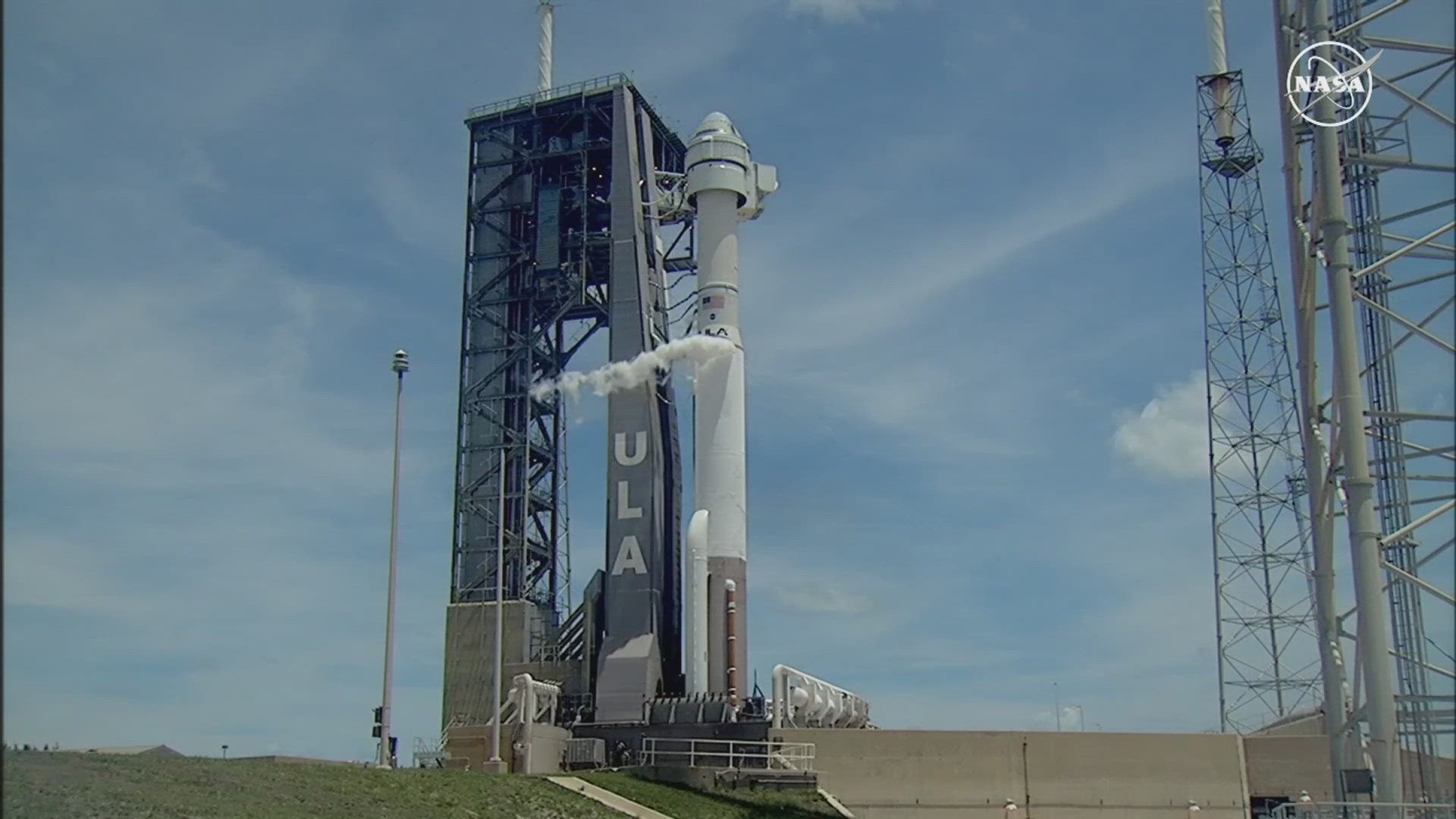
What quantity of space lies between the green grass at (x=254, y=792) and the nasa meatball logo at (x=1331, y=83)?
23490 mm

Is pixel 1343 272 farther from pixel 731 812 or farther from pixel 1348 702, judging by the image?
pixel 731 812

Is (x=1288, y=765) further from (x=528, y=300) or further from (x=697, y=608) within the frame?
(x=528, y=300)

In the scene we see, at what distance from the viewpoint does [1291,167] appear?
26703mm

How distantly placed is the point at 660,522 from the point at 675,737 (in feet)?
36.0

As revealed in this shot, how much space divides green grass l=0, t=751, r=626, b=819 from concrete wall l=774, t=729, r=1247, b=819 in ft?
55.6

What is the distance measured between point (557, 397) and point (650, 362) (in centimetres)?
1017

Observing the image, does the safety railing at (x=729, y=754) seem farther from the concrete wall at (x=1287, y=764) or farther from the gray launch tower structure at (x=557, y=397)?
the concrete wall at (x=1287, y=764)

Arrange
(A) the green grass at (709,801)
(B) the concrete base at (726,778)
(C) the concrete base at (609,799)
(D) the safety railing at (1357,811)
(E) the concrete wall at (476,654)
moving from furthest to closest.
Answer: (E) the concrete wall at (476,654) → (B) the concrete base at (726,778) → (A) the green grass at (709,801) → (C) the concrete base at (609,799) → (D) the safety railing at (1357,811)

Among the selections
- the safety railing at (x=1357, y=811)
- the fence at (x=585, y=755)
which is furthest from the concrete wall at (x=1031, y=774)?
A: the safety railing at (x=1357, y=811)

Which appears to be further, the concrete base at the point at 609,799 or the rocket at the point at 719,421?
the rocket at the point at 719,421

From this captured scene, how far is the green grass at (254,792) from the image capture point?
24.8 metres

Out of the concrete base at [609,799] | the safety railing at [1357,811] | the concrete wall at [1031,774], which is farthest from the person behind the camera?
the concrete wall at [1031,774]

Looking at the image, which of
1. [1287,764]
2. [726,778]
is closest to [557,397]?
[726,778]

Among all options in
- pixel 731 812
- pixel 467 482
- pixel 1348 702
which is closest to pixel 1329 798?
pixel 731 812
